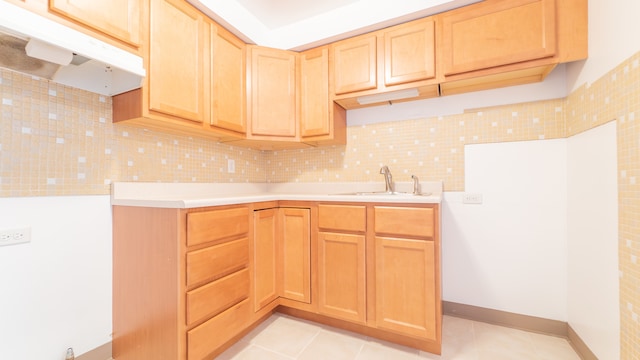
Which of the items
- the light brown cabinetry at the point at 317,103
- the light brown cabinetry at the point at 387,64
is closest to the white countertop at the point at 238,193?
the light brown cabinetry at the point at 317,103

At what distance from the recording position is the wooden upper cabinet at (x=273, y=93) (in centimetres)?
217

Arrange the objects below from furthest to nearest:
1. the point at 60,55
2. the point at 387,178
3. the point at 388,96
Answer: the point at 387,178 < the point at 388,96 < the point at 60,55

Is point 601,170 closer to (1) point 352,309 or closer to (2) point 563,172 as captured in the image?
(2) point 563,172

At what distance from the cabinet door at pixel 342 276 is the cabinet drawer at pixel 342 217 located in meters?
0.06

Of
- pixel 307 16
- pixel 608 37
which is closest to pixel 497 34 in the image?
pixel 608 37

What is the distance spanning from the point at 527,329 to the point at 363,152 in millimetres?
1757

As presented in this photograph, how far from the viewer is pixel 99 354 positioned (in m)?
1.48

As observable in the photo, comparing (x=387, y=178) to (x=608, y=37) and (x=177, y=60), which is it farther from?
(x=177, y=60)

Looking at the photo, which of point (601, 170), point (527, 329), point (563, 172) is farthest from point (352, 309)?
point (563, 172)

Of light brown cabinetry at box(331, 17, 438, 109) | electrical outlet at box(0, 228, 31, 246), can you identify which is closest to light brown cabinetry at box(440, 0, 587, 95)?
light brown cabinetry at box(331, 17, 438, 109)

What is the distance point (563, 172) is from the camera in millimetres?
1753

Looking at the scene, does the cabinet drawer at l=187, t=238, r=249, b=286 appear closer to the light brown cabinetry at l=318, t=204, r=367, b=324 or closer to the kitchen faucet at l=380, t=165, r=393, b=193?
the light brown cabinetry at l=318, t=204, r=367, b=324

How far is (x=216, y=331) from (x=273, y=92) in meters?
1.79

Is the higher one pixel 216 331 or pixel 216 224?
pixel 216 224
